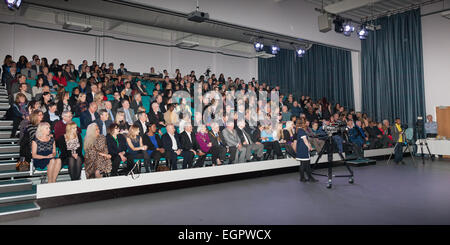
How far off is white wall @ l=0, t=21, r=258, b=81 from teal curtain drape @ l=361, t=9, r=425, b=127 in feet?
22.0

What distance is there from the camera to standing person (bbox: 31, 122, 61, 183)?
4391mm

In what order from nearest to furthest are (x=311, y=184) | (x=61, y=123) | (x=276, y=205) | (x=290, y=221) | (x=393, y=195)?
(x=290, y=221) → (x=276, y=205) → (x=393, y=195) → (x=61, y=123) → (x=311, y=184)

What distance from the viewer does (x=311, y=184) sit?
561 cm

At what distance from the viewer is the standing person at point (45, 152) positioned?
4.39m

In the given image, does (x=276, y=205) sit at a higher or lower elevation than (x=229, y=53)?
lower

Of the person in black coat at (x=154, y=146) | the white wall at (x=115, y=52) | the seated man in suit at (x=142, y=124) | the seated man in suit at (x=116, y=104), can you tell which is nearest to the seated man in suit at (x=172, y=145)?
the person in black coat at (x=154, y=146)

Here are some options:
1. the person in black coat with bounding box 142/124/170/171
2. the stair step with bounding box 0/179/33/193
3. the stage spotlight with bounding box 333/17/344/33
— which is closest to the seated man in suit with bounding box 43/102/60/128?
the stair step with bounding box 0/179/33/193

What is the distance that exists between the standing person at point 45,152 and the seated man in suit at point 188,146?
2.22m

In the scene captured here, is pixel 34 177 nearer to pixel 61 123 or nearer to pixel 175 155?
pixel 61 123

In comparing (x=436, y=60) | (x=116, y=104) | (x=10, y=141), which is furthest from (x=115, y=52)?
(x=436, y=60)
